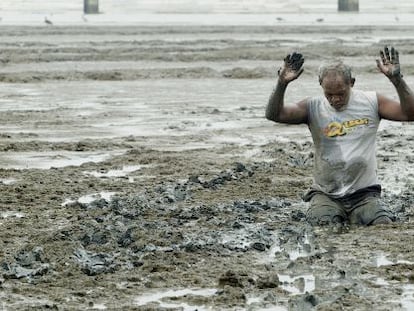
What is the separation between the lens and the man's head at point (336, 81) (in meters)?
9.29

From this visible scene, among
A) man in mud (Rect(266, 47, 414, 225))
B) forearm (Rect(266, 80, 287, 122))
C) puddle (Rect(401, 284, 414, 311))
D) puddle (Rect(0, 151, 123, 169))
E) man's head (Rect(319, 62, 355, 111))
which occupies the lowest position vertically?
puddle (Rect(0, 151, 123, 169))

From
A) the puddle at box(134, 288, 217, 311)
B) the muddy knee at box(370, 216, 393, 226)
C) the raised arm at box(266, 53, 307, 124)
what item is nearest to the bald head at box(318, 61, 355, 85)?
the raised arm at box(266, 53, 307, 124)

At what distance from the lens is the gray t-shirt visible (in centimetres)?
954

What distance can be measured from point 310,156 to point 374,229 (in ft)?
12.0

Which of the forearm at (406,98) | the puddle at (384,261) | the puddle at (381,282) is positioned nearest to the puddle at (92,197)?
the forearm at (406,98)

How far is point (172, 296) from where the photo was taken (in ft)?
24.3

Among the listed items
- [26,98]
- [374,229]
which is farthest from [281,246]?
[26,98]

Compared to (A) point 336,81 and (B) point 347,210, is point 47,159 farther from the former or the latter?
(A) point 336,81

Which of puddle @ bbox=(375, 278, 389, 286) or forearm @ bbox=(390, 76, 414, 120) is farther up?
→ forearm @ bbox=(390, 76, 414, 120)

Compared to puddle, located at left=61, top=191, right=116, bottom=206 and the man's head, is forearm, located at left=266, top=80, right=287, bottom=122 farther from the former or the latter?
puddle, located at left=61, top=191, right=116, bottom=206

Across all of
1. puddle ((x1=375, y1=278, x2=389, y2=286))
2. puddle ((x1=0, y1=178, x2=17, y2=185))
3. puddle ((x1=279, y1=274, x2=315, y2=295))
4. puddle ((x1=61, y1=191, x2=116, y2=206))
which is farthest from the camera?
puddle ((x1=0, y1=178, x2=17, y2=185))

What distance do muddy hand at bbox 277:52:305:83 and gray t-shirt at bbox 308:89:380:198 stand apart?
52 centimetres

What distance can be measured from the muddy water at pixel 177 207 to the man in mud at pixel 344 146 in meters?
0.18

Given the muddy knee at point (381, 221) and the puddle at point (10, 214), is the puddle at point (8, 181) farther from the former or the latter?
the muddy knee at point (381, 221)
